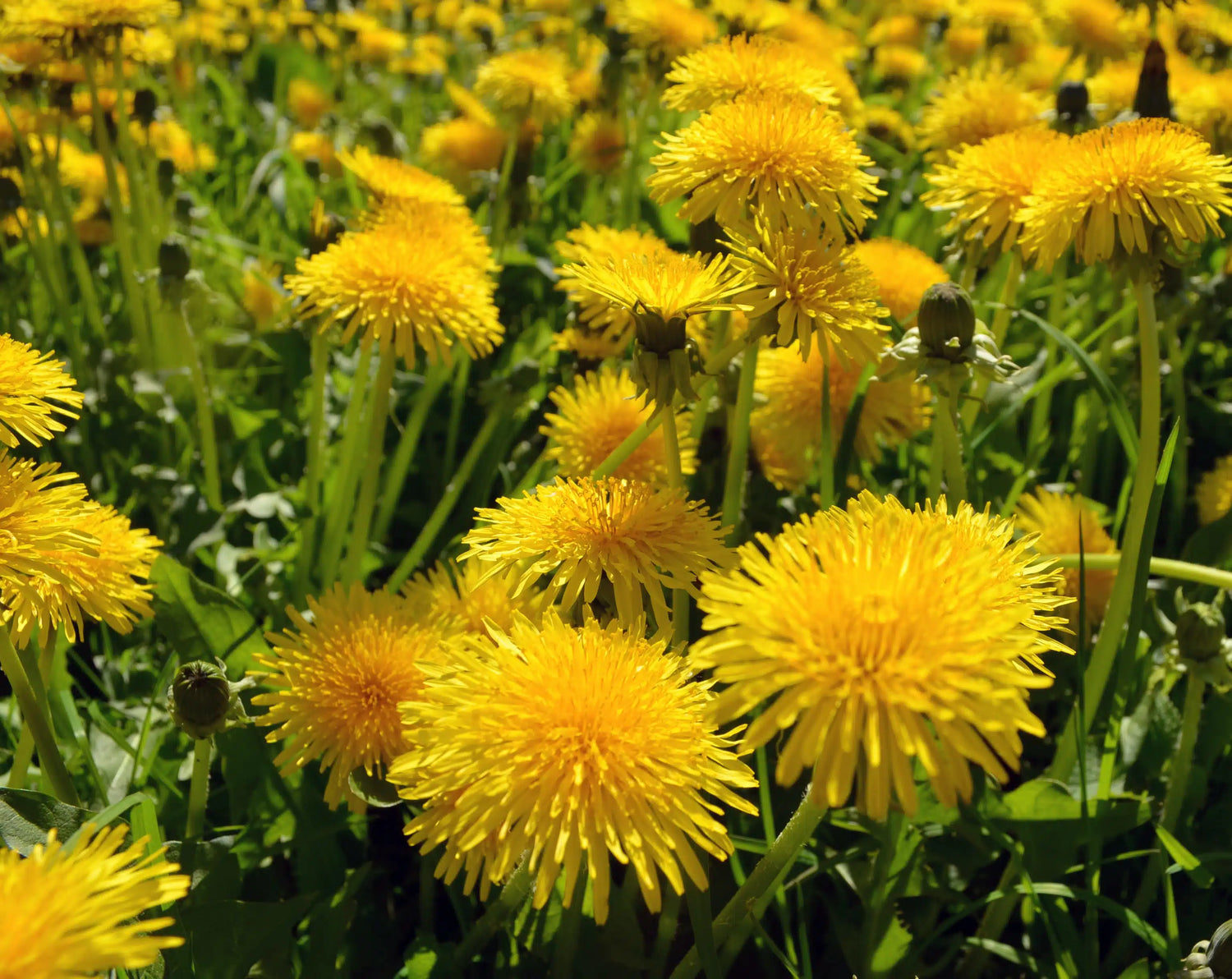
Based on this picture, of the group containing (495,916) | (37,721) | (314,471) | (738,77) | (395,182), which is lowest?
(495,916)

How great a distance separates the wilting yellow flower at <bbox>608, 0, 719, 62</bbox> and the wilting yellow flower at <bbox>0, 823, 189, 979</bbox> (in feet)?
7.75

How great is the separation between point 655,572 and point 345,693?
0.42m

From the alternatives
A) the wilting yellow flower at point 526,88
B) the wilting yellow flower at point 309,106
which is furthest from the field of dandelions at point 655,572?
the wilting yellow flower at point 309,106

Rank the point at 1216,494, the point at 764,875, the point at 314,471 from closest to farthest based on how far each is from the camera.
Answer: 1. the point at 764,875
2. the point at 314,471
3. the point at 1216,494

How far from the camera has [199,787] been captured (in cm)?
131

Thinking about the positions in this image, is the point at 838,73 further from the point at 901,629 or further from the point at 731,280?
the point at 901,629

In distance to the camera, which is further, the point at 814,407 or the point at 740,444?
the point at 814,407

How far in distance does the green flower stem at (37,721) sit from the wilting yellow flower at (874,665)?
739mm

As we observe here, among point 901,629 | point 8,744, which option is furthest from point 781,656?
point 8,744

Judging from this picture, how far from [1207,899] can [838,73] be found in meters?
1.72

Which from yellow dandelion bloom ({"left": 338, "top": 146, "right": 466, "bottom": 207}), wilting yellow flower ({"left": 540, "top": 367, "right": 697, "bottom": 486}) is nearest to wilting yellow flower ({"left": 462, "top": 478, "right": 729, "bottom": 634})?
wilting yellow flower ({"left": 540, "top": 367, "right": 697, "bottom": 486})

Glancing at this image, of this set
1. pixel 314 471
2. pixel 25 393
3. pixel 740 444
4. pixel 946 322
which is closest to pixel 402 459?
pixel 314 471

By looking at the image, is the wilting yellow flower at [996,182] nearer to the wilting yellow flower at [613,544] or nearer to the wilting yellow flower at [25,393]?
the wilting yellow flower at [613,544]

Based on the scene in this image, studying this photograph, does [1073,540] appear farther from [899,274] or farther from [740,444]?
[740,444]
